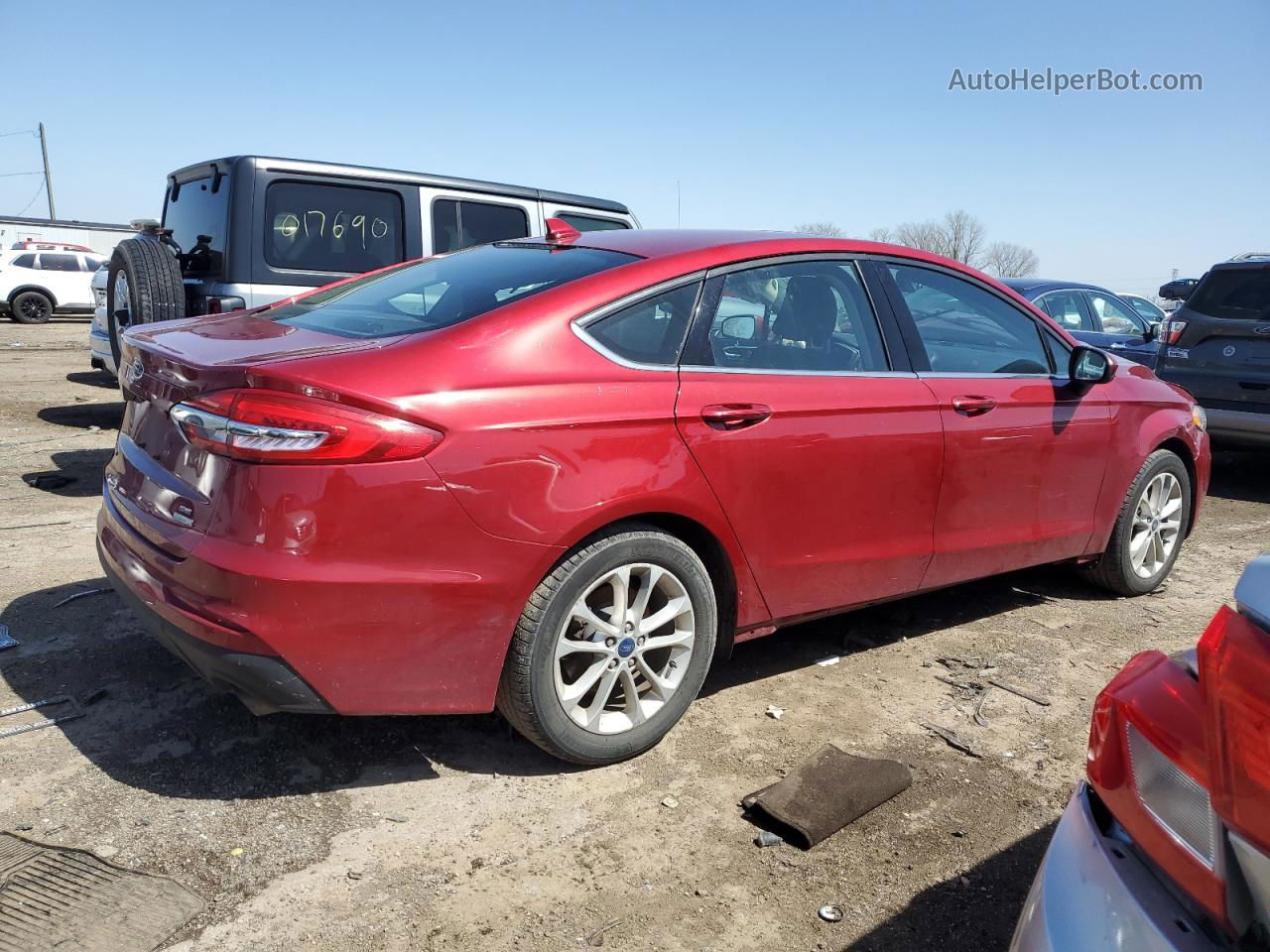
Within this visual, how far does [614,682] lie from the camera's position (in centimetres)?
307

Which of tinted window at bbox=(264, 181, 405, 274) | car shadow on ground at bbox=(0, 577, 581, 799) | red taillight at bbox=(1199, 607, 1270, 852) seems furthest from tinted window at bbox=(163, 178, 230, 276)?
red taillight at bbox=(1199, 607, 1270, 852)

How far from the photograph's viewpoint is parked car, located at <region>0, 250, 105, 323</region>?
20.7m

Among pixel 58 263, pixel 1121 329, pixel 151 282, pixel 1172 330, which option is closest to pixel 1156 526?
pixel 1172 330

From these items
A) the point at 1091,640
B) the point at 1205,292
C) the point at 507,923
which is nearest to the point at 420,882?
the point at 507,923

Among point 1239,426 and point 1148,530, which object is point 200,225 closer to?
point 1148,530

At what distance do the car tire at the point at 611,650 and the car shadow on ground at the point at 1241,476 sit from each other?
626cm

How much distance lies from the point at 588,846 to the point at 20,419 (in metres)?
8.19

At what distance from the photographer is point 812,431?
334 cm

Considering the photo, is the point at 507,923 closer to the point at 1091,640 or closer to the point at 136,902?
the point at 136,902

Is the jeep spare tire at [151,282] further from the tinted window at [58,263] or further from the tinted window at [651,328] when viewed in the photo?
the tinted window at [58,263]

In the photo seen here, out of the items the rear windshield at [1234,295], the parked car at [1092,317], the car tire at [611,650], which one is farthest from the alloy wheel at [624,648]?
the parked car at [1092,317]

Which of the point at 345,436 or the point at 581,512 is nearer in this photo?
the point at 345,436

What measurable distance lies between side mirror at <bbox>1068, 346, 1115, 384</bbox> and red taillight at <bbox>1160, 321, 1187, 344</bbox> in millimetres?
4296

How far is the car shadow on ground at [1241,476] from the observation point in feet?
25.6
